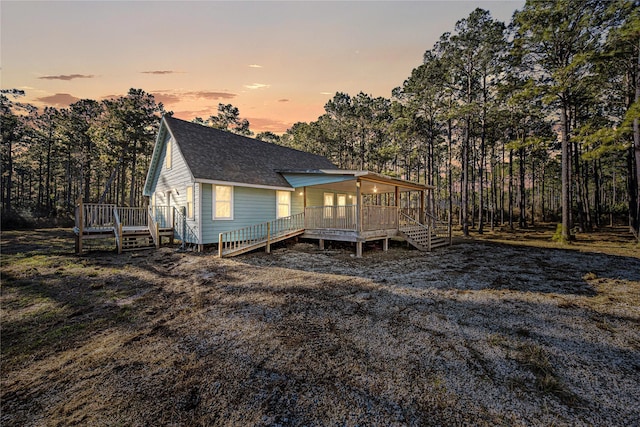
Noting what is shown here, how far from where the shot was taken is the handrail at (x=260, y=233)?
11.3m

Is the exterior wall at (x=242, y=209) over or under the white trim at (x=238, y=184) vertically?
under

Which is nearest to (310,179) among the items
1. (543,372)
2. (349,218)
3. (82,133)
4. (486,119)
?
(349,218)

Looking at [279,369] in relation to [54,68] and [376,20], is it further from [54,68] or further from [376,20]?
[54,68]

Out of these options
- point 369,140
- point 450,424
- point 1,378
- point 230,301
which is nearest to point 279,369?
point 450,424

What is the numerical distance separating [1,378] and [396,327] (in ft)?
18.3

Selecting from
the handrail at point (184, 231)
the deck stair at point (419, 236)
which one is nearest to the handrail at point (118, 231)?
the handrail at point (184, 231)

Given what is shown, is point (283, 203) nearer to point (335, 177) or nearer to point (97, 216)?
point (335, 177)

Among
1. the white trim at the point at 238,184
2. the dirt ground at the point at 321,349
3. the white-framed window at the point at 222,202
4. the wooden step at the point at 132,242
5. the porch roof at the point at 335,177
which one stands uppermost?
the porch roof at the point at 335,177

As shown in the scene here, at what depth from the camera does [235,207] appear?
41.2 ft

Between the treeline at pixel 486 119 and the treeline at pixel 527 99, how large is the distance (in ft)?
0.30

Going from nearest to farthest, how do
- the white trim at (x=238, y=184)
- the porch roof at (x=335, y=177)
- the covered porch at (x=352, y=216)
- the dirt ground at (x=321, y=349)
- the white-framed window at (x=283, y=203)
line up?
the dirt ground at (x=321, y=349) < the porch roof at (x=335, y=177) < the white trim at (x=238, y=184) < the covered porch at (x=352, y=216) < the white-framed window at (x=283, y=203)

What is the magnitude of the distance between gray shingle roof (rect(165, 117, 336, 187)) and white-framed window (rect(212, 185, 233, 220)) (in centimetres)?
62

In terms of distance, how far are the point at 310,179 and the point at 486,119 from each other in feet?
61.0

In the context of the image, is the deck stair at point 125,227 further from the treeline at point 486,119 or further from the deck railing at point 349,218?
the treeline at point 486,119
